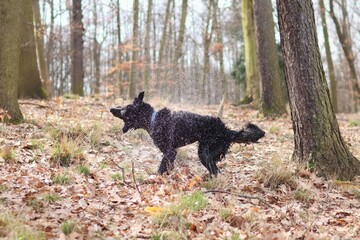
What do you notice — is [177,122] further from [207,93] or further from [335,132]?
[207,93]

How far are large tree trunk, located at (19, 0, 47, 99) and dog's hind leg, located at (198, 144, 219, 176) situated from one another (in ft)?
27.8

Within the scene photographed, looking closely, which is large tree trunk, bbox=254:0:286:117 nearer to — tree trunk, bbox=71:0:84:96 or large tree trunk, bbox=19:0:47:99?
large tree trunk, bbox=19:0:47:99

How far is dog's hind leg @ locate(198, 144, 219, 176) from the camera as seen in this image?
5625 mm

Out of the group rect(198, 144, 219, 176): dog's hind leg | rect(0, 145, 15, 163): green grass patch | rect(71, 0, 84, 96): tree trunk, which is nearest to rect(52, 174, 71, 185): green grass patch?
rect(0, 145, 15, 163): green grass patch

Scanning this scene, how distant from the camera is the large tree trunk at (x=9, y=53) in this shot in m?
7.42

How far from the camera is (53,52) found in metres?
32.2

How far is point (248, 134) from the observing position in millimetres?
5695

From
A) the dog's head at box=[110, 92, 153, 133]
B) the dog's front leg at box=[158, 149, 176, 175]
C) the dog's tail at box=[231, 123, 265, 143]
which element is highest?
the dog's head at box=[110, 92, 153, 133]

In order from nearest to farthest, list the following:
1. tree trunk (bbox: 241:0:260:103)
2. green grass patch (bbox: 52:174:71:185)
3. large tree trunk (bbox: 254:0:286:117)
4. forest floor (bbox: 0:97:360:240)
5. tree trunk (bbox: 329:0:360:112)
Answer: forest floor (bbox: 0:97:360:240)
green grass patch (bbox: 52:174:71:185)
large tree trunk (bbox: 254:0:286:117)
tree trunk (bbox: 241:0:260:103)
tree trunk (bbox: 329:0:360:112)

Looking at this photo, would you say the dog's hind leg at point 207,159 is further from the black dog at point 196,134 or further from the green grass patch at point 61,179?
the green grass patch at point 61,179

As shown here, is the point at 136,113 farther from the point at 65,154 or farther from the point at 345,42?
the point at 345,42

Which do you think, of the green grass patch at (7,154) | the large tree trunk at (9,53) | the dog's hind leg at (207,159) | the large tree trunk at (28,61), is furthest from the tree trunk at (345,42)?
the green grass patch at (7,154)

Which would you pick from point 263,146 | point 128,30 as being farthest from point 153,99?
point 128,30

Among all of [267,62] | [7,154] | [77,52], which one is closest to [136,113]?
[7,154]
